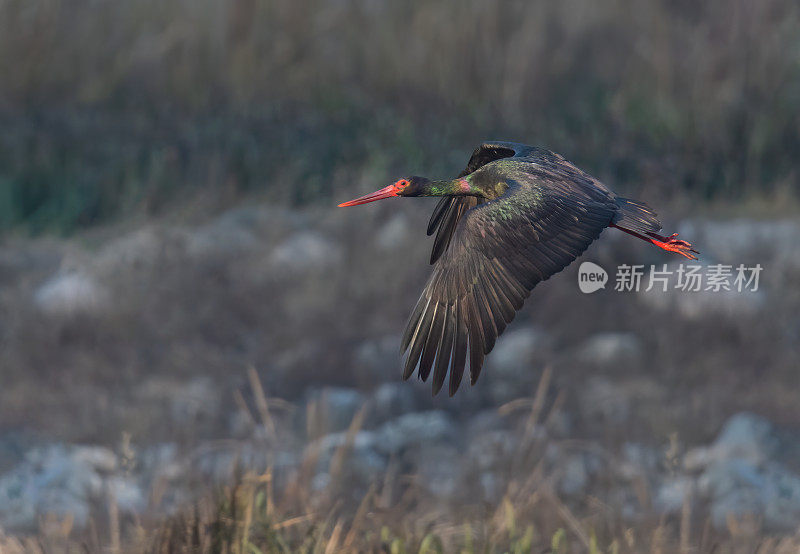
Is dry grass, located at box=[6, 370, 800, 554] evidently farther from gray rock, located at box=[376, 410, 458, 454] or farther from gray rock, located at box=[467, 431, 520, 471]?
gray rock, located at box=[376, 410, 458, 454]

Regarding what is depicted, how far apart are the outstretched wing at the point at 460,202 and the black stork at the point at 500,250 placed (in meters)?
0.17

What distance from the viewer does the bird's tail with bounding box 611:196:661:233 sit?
3.90 meters

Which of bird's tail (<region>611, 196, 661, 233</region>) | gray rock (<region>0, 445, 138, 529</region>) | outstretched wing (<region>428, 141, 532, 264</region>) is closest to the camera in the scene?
bird's tail (<region>611, 196, 661, 233</region>)

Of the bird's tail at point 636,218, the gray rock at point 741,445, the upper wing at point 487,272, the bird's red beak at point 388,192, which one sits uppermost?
the bird's red beak at point 388,192

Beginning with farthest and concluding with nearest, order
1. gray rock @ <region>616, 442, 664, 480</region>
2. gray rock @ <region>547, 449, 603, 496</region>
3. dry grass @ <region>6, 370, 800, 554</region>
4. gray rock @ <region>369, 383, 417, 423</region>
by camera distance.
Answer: gray rock @ <region>369, 383, 417, 423</region> → gray rock @ <region>616, 442, 664, 480</region> → gray rock @ <region>547, 449, 603, 496</region> → dry grass @ <region>6, 370, 800, 554</region>

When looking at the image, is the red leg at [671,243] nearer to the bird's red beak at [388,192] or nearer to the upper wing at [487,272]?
the upper wing at [487,272]

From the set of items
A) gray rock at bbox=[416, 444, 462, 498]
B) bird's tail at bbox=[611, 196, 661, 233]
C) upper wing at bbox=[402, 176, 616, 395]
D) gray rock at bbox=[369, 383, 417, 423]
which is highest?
bird's tail at bbox=[611, 196, 661, 233]

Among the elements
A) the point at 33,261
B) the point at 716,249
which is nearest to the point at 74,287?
the point at 33,261

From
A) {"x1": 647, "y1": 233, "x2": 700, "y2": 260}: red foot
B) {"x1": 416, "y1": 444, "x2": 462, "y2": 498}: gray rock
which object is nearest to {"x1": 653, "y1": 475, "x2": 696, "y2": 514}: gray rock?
{"x1": 416, "y1": 444, "x2": 462, "y2": 498}: gray rock

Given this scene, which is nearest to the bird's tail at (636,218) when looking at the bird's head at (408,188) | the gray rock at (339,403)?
the bird's head at (408,188)

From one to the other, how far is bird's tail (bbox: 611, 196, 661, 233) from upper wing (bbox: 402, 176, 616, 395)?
14cm

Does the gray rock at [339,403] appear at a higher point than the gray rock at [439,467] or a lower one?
higher

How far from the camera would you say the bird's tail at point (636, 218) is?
390cm

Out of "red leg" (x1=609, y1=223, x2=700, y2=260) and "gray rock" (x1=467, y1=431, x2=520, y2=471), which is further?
"gray rock" (x1=467, y1=431, x2=520, y2=471)
